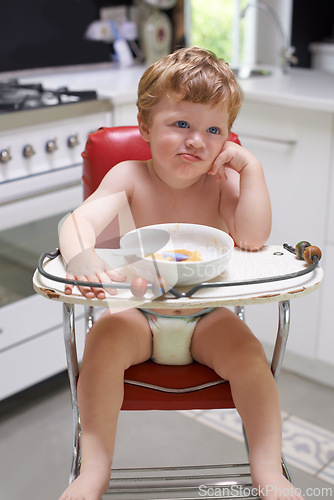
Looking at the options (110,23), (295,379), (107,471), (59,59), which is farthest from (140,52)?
(107,471)

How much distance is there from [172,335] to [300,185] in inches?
39.7

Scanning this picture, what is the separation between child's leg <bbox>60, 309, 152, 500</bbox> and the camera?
3.74 ft

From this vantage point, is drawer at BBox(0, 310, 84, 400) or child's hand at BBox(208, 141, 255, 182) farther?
drawer at BBox(0, 310, 84, 400)

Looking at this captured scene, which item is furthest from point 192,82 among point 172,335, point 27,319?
point 27,319

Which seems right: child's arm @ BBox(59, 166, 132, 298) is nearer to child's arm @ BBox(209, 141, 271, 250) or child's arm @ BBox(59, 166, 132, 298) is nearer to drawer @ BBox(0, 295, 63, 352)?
child's arm @ BBox(209, 141, 271, 250)

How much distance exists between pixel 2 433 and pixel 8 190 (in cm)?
75

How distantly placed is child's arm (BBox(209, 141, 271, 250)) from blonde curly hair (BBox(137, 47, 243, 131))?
7 cm

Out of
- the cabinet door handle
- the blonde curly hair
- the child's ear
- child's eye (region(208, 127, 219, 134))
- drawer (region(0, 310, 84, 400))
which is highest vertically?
the blonde curly hair

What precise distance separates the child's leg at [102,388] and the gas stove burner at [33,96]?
899mm

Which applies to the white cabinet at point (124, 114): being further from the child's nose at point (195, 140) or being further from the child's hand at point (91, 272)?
the child's hand at point (91, 272)

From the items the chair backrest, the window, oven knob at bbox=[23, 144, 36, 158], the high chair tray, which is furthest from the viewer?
the window

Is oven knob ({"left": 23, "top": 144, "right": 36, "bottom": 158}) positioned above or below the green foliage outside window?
below

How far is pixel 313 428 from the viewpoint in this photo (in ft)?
6.81

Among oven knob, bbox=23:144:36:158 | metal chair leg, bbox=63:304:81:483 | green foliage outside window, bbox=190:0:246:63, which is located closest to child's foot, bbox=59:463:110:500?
metal chair leg, bbox=63:304:81:483
